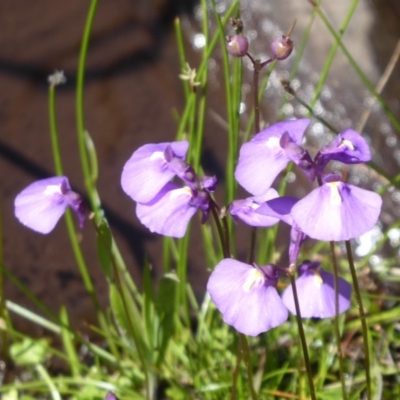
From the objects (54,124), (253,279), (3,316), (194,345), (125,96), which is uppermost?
(125,96)

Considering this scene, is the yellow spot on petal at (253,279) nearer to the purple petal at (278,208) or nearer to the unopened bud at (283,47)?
the purple petal at (278,208)

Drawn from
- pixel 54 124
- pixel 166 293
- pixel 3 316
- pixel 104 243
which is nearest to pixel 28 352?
pixel 3 316

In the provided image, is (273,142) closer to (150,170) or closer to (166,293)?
(150,170)

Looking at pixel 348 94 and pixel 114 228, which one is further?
pixel 348 94

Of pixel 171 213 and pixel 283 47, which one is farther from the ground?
pixel 283 47

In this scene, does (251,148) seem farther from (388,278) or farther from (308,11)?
(308,11)

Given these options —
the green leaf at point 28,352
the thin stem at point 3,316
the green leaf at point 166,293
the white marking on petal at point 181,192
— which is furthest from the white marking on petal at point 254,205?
the green leaf at point 28,352

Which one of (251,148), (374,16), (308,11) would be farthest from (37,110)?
(251,148)

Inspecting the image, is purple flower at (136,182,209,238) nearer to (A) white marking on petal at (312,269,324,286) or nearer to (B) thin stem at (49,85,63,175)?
(A) white marking on petal at (312,269,324,286)

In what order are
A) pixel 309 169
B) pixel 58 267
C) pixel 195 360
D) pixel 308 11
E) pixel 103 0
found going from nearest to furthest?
pixel 309 169 → pixel 195 360 → pixel 58 267 → pixel 308 11 → pixel 103 0
